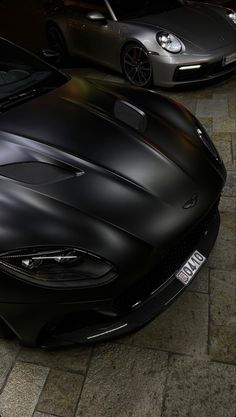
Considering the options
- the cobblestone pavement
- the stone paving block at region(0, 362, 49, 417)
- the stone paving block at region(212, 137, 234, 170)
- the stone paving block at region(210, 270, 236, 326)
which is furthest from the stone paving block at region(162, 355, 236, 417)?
the stone paving block at region(212, 137, 234, 170)

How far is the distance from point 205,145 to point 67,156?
0.78 metres

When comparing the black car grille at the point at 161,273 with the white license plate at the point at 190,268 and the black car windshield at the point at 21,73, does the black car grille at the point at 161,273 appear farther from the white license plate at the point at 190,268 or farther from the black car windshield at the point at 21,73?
the black car windshield at the point at 21,73

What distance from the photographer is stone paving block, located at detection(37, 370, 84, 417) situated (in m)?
1.68

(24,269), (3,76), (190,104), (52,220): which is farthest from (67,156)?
(190,104)

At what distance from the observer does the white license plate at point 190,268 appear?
1.74 metres

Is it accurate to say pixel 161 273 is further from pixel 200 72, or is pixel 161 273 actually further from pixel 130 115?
pixel 200 72

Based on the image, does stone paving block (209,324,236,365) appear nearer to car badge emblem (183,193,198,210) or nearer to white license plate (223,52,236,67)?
car badge emblem (183,193,198,210)

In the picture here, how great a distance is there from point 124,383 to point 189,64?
333 cm

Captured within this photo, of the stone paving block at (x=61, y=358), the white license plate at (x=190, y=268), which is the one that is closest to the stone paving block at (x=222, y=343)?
the white license plate at (x=190, y=268)

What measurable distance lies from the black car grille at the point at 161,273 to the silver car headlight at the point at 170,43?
8.99ft

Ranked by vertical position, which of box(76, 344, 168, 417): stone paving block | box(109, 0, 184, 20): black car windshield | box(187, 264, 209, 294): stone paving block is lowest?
box(187, 264, 209, 294): stone paving block

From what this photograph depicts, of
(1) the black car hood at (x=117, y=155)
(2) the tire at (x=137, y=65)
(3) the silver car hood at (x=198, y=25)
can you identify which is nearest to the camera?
(1) the black car hood at (x=117, y=155)

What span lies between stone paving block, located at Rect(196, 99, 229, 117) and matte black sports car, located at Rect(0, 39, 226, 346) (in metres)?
1.86

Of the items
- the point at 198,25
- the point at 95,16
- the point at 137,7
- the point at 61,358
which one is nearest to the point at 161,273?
the point at 61,358
